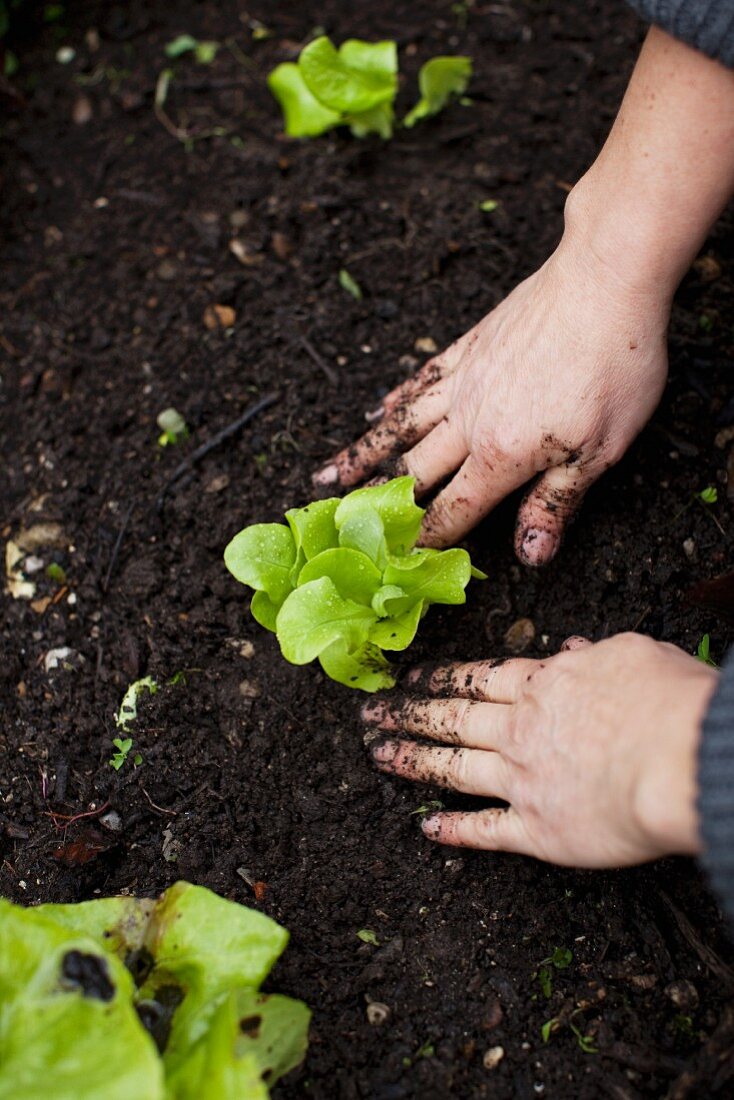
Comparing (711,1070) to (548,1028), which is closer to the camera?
(711,1070)

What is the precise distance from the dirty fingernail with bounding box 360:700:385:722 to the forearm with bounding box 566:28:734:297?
3.16 feet

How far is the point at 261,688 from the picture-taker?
6.91ft

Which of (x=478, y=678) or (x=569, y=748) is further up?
A: (x=569, y=748)

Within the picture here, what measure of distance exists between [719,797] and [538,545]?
893mm

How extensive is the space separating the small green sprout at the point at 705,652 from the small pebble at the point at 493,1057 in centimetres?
82

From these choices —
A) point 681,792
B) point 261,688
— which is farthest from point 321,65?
point 681,792

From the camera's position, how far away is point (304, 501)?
2.30 m

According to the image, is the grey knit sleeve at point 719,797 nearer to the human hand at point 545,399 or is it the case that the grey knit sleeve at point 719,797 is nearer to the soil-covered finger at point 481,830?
the soil-covered finger at point 481,830

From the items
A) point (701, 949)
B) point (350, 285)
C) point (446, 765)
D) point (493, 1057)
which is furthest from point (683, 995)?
point (350, 285)

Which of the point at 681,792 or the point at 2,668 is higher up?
the point at 681,792

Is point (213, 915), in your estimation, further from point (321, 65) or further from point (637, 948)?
point (321, 65)

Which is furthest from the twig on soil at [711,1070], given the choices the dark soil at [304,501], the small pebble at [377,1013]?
the small pebble at [377,1013]

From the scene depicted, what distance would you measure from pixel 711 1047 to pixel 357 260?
2.03m

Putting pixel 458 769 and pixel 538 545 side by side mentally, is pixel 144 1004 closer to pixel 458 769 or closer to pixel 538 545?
pixel 458 769
